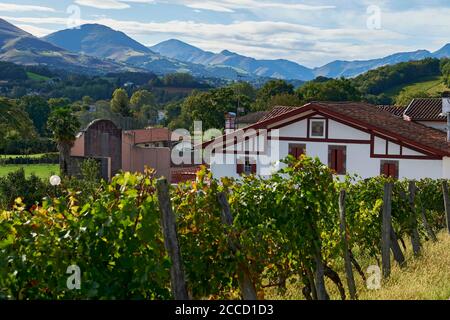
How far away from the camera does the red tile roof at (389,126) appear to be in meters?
30.3

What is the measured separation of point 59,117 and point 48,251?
42619 mm

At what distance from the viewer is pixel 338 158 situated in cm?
3256

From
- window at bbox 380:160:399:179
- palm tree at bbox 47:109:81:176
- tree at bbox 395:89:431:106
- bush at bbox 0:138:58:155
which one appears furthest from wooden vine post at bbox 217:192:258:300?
tree at bbox 395:89:431:106

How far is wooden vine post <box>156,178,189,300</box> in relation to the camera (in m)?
6.11

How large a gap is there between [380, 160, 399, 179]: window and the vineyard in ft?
69.2

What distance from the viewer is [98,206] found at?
20.0ft

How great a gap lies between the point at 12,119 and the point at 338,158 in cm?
1572

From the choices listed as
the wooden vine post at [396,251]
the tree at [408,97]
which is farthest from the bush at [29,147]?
the wooden vine post at [396,251]

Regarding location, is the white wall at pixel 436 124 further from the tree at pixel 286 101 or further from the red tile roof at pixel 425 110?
the tree at pixel 286 101

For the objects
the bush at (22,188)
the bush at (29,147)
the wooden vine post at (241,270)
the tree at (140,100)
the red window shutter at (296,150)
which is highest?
the tree at (140,100)

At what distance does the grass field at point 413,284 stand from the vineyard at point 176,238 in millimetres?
345

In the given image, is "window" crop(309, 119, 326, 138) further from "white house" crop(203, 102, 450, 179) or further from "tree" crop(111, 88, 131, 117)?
"tree" crop(111, 88, 131, 117)
